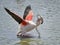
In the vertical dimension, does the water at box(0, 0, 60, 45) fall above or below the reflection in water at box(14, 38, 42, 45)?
above

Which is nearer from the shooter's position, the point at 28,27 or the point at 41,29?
the point at 28,27

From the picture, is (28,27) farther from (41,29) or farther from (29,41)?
(41,29)

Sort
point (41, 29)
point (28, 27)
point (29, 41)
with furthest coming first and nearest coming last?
point (41, 29), point (28, 27), point (29, 41)

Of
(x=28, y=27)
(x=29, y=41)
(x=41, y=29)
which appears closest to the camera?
(x=29, y=41)

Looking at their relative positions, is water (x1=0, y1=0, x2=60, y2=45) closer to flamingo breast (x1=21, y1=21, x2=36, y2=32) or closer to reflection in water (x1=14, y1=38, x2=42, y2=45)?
A: reflection in water (x1=14, y1=38, x2=42, y2=45)

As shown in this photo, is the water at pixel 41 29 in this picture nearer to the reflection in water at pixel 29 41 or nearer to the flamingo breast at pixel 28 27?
the reflection in water at pixel 29 41

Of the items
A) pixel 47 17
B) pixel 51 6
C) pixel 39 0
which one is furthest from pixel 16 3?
pixel 47 17

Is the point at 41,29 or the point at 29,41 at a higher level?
the point at 41,29

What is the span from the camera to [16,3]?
1355cm

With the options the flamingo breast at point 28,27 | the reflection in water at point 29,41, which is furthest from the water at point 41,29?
the flamingo breast at point 28,27

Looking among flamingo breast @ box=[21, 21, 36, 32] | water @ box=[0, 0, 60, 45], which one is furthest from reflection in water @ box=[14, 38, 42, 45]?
flamingo breast @ box=[21, 21, 36, 32]

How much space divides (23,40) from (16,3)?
5764 millimetres

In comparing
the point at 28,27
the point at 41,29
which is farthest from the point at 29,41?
the point at 41,29

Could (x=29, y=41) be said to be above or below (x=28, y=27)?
below
